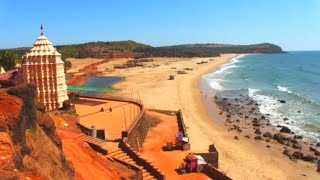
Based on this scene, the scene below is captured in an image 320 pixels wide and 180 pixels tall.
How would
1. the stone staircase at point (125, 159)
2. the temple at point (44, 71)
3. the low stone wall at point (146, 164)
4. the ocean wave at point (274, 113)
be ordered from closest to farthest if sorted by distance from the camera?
the stone staircase at point (125, 159) < the low stone wall at point (146, 164) < the temple at point (44, 71) < the ocean wave at point (274, 113)

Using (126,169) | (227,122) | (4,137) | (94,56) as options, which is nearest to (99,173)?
(126,169)

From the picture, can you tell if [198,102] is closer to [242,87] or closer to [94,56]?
[242,87]

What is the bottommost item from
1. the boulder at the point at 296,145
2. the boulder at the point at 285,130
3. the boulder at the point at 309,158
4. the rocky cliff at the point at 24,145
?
the boulder at the point at 309,158

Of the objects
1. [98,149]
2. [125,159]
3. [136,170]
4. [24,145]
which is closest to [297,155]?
[125,159]

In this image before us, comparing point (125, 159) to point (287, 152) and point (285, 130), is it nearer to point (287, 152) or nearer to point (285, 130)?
point (287, 152)

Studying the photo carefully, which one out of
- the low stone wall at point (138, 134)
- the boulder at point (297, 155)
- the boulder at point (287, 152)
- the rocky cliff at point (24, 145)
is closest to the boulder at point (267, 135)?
the boulder at point (287, 152)

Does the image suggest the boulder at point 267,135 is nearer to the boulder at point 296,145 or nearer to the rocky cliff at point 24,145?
the boulder at point 296,145
